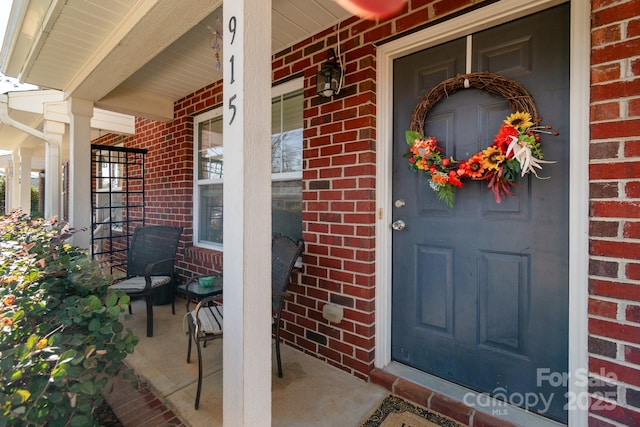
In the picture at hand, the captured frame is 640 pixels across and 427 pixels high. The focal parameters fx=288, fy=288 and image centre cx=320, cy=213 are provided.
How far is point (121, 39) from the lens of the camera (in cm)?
197

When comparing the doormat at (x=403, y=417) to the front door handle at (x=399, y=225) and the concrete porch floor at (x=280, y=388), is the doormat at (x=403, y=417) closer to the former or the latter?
the concrete porch floor at (x=280, y=388)

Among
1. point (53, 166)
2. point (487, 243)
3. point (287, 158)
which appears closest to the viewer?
point (487, 243)

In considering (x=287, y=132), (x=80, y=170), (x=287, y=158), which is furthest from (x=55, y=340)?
(x=80, y=170)

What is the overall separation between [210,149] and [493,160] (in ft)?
9.72

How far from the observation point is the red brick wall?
1176mm

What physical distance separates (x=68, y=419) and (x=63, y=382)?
14 cm

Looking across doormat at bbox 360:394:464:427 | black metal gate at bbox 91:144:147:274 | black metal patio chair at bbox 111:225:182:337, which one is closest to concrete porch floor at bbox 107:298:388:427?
doormat at bbox 360:394:464:427

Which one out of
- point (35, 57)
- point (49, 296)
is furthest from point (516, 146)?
point (35, 57)

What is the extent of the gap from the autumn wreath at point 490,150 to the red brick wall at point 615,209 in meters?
0.23

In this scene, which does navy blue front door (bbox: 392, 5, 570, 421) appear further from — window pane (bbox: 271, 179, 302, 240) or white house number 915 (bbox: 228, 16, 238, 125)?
white house number 915 (bbox: 228, 16, 238, 125)

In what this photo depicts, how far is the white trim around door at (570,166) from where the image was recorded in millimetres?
1312

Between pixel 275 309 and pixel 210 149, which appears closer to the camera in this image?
pixel 275 309

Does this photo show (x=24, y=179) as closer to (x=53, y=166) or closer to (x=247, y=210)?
(x=53, y=166)

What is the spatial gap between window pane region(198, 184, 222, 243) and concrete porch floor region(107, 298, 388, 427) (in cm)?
126
